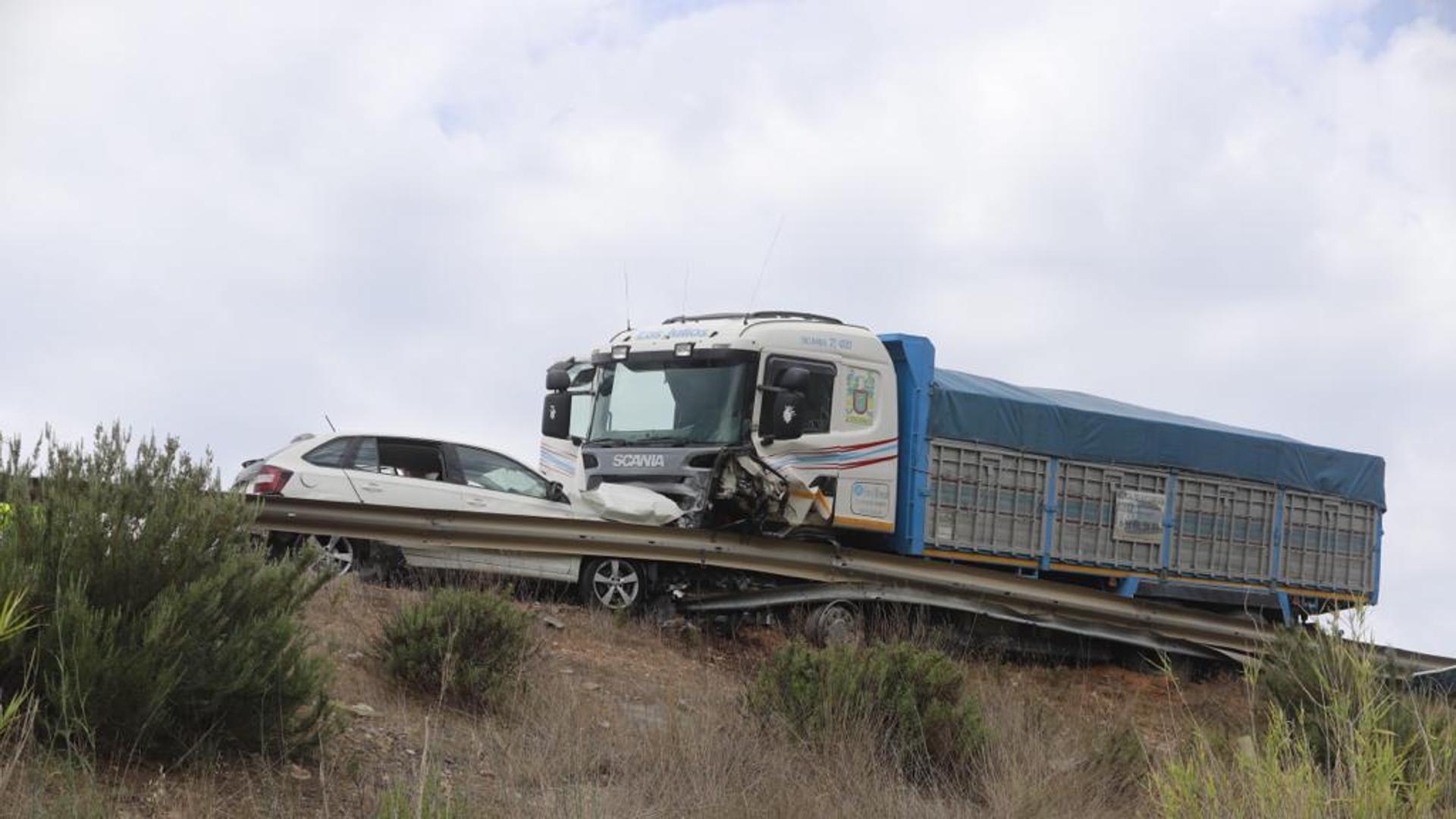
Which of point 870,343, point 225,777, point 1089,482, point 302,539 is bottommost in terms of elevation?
point 225,777

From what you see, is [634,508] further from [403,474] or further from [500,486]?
[403,474]

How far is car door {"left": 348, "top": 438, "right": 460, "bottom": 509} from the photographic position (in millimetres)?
15945

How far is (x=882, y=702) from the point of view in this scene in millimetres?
11672

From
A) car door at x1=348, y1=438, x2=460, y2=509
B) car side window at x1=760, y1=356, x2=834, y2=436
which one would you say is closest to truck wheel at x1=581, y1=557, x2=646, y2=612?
car door at x1=348, y1=438, x2=460, y2=509

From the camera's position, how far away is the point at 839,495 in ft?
57.8

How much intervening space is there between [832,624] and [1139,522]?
17.7ft

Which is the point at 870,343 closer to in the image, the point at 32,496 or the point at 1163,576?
the point at 1163,576

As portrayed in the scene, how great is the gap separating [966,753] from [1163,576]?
9913mm

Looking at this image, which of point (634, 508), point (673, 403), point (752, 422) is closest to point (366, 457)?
point (634, 508)

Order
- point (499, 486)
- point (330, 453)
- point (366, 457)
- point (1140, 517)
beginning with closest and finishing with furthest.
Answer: point (330, 453) < point (366, 457) < point (499, 486) < point (1140, 517)

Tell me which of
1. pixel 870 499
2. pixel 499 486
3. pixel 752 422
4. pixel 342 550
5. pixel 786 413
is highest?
pixel 786 413

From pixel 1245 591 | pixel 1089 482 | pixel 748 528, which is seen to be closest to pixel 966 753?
pixel 748 528

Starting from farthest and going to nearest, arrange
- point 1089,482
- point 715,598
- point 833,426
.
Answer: point 1089,482 < point 833,426 < point 715,598

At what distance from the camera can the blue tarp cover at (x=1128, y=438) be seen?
743 inches
